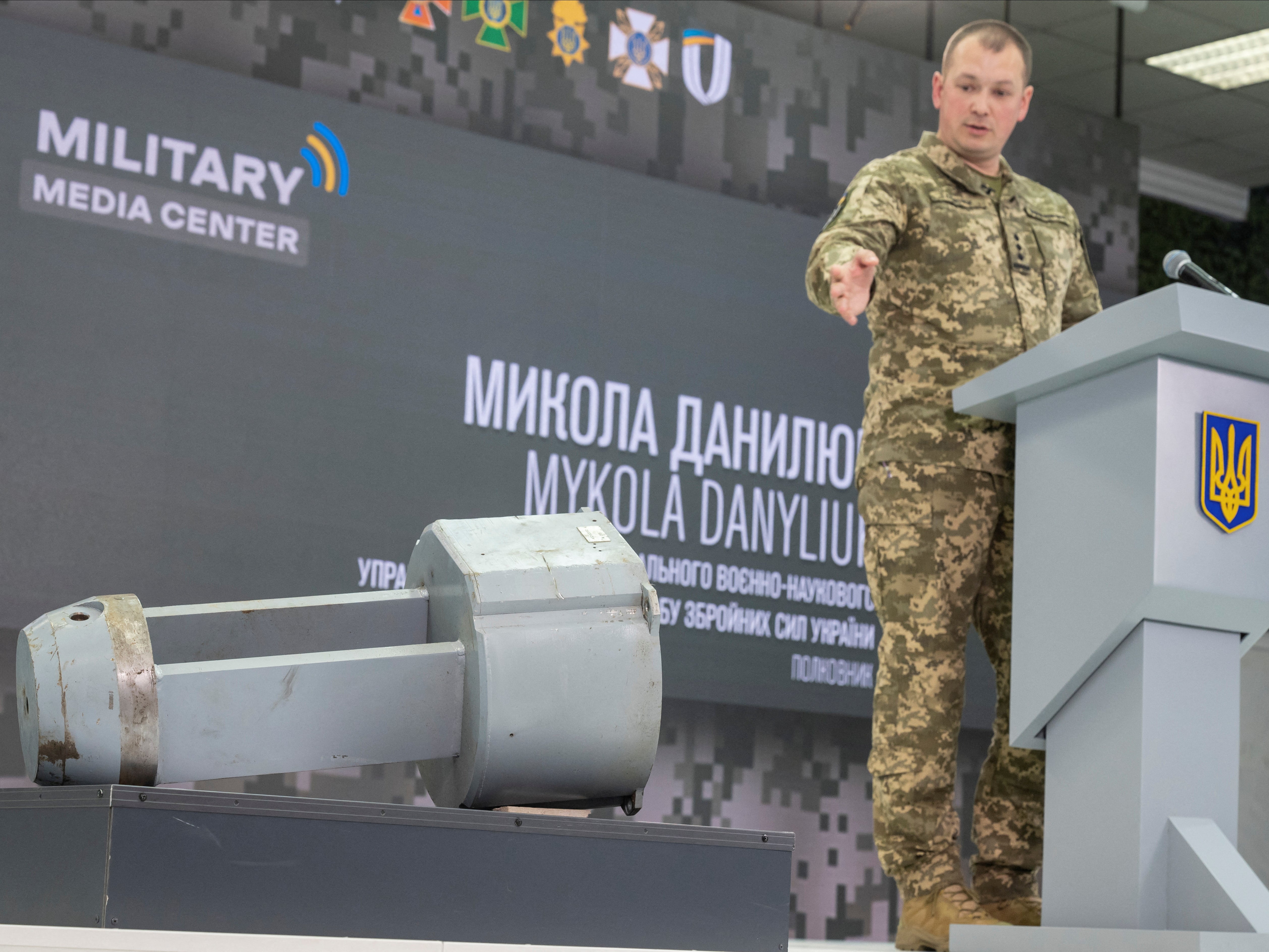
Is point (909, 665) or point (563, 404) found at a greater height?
point (563, 404)

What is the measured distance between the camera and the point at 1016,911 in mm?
1863

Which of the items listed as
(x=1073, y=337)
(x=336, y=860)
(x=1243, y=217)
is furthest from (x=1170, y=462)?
(x=1243, y=217)

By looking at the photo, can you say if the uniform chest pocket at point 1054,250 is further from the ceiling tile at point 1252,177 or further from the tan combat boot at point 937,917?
the ceiling tile at point 1252,177

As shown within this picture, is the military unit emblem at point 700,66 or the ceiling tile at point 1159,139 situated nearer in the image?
the military unit emblem at point 700,66

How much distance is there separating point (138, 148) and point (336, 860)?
2300 mm

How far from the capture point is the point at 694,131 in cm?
372

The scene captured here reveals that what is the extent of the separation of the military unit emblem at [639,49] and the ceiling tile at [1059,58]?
2.36 meters

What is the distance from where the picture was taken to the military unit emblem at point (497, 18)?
3441 mm

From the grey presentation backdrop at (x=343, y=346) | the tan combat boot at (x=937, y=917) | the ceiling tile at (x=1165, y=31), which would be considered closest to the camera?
the tan combat boot at (x=937, y=917)

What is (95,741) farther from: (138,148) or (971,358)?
(138,148)

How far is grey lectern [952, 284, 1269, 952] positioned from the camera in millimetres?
1433

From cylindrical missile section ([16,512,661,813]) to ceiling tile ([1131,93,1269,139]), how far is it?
5.62 metres

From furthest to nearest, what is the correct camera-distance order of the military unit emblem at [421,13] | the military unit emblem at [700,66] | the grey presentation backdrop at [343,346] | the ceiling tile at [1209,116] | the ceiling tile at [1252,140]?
the ceiling tile at [1252,140], the ceiling tile at [1209,116], the military unit emblem at [700,66], the military unit emblem at [421,13], the grey presentation backdrop at [343,346]

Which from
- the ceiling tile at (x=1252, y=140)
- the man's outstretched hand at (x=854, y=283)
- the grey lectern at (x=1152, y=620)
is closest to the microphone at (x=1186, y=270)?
the grey lectern at (x=1152, y=620)
